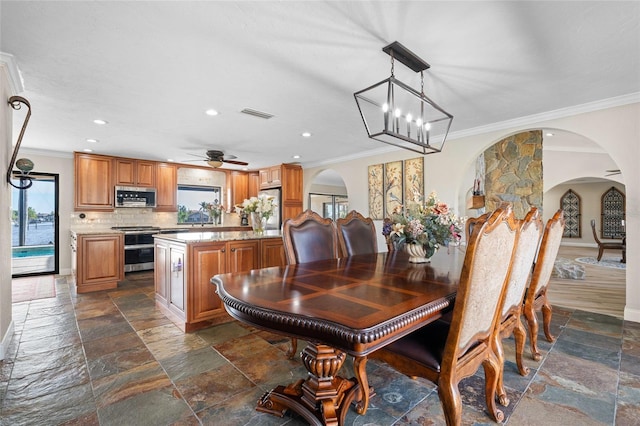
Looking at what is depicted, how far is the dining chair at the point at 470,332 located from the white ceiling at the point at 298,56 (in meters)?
1.28

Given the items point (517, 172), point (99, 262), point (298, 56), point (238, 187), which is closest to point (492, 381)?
point (298, 56)

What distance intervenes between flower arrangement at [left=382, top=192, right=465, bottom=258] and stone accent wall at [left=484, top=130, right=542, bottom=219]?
3.17m

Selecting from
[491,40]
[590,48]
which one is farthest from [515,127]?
[491,40]

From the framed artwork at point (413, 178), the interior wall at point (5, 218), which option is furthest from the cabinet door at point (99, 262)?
the framed artwork at point (413, 178)

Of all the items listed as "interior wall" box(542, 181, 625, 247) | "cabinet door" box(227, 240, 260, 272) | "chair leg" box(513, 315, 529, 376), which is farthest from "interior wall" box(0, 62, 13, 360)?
"interior wall" box(542, 181, 625, 247)

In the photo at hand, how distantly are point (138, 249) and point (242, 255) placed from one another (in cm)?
320

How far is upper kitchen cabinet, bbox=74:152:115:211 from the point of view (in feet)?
16.6

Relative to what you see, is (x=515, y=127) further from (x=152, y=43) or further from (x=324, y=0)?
(x=152, y=43)

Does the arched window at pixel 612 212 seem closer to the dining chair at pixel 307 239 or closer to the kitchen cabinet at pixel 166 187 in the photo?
the dining chair at pixel 307 239

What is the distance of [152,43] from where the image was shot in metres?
1.94

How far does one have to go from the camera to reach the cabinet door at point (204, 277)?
2846 millimetres

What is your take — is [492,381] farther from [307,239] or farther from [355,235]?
[355,235]

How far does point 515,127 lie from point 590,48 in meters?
1.64

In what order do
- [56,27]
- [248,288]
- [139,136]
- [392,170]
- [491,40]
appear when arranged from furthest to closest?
[392,170], [139,136], [491,40], [56,27], [248,288]
